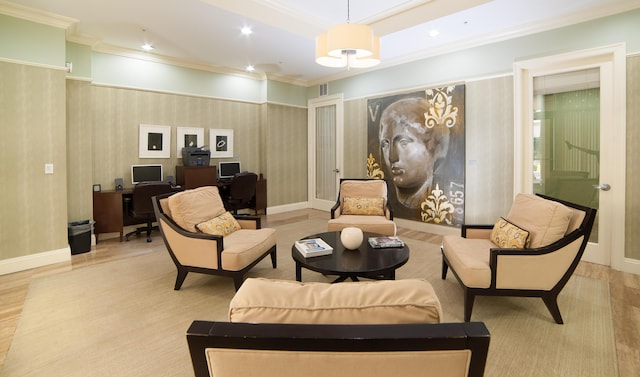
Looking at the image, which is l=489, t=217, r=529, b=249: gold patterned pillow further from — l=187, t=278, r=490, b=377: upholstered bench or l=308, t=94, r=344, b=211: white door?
l=308, t=94, r=344, b=211: white door

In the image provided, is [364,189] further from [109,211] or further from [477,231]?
[109,211]

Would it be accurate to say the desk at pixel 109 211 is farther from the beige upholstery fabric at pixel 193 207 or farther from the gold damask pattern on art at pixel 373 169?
the gold damask pattern on art at pixel 373 169

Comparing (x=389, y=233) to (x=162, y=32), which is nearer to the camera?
(x=389, y=233)

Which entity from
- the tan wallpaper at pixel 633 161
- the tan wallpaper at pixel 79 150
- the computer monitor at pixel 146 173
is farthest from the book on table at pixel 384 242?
the tan wallpaper at pixel 79 150

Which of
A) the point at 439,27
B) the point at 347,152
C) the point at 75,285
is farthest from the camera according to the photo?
the point at 347,152

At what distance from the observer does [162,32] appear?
4438mm

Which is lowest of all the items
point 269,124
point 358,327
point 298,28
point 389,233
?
point 389,233

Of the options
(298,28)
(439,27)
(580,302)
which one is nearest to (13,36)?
(298,28)

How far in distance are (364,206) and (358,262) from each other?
1.81 metres

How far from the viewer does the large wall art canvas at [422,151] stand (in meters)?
4.93

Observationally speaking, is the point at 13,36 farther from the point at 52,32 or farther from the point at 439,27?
the point at 439,27

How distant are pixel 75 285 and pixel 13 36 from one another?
113 inches

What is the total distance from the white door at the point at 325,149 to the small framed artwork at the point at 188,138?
2.52m

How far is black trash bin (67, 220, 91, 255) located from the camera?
4.23 m
